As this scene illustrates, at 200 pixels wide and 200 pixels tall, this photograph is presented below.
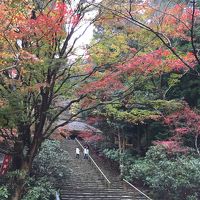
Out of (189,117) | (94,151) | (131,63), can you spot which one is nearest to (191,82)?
(189,117)

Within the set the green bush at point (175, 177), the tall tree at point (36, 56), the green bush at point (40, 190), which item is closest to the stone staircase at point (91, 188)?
the green bush at point (40, 190)

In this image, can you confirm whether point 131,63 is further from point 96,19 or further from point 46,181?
point 46,181

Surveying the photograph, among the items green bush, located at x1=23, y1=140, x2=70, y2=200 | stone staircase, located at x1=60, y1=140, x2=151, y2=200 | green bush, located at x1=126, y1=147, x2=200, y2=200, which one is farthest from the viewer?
stone staircase, located at x1=60, y1=140, x2=151, y2=200

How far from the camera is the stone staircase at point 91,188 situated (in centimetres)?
1606

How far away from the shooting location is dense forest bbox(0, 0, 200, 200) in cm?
1111

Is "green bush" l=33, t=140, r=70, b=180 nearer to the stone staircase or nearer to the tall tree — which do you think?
the stone staircase

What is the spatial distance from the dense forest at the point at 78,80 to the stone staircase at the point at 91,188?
0.80 meters

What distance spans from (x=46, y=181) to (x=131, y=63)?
6.84 meters

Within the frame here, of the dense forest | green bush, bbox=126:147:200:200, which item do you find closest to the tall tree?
the dense forest

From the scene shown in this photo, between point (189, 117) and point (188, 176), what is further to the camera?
point (189, 117)

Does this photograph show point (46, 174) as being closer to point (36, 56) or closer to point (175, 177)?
point (175, 177)

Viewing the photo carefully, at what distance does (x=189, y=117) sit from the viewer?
1711cm

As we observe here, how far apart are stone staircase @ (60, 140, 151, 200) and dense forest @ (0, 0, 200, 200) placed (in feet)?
2.64

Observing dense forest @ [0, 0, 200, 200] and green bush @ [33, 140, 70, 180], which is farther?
green bush @ [33, 140, 70, 180]
